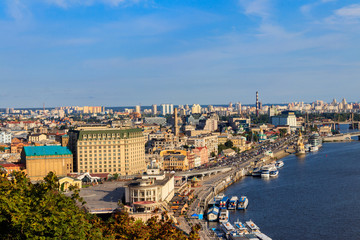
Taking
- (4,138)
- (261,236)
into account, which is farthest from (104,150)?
(4,138)

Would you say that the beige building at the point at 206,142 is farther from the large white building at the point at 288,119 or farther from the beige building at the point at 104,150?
the large white building at the point at 288,119

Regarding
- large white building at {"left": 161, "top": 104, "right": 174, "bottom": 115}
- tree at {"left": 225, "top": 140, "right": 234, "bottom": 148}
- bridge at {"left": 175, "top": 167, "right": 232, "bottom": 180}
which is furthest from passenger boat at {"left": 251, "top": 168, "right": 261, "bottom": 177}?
large white building at {"left": 161, "top": 104, "right": 174, "bottom": 115}

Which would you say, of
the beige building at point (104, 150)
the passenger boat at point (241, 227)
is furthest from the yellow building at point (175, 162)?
the passenger boat at point (241, 227)

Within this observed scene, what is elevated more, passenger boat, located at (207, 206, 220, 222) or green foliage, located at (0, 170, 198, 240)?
green foliage, located at (0, 170, 198, 240)

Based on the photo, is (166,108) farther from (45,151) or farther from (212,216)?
(212,216)

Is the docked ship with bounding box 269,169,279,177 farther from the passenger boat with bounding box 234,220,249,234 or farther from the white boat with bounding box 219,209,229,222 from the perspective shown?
the passenger boat with bounding box 234,220,249,234

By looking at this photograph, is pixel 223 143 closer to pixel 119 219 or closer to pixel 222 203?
pixel 222 203
